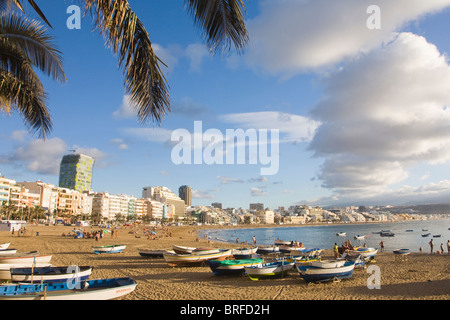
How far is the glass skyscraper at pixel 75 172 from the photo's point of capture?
529 feet

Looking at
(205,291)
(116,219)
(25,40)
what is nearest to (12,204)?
(116,219)

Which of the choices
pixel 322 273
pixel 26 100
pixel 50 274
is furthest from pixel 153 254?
pixel 26 100

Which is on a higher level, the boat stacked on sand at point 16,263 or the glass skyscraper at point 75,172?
the glass skyscraper at point 75,172

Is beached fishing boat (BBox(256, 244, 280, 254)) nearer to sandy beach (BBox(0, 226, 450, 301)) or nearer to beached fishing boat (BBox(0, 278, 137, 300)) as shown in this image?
sandy beach (BBox(0, 226, 450, 301))

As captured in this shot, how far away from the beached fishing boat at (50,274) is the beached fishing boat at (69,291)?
1.59 metres

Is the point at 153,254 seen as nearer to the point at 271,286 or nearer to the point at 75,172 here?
the point at 271,286

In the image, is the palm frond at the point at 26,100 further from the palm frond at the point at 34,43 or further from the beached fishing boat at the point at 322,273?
the beached fishing boat at the point at 322,273

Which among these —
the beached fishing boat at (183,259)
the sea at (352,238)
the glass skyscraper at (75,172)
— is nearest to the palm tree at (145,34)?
the beached fishing boat at (183,259)

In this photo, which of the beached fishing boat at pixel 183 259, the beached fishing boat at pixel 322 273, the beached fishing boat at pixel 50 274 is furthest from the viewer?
the beached fishing boat at pixel 183 259

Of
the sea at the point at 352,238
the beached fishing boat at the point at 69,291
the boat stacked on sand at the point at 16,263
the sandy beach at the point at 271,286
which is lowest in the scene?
the sea at the point at 352,238

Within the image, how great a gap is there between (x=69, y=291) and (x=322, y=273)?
1154 cm

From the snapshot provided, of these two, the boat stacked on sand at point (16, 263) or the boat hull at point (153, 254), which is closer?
the boat stacked on sand at point (16, 263)
